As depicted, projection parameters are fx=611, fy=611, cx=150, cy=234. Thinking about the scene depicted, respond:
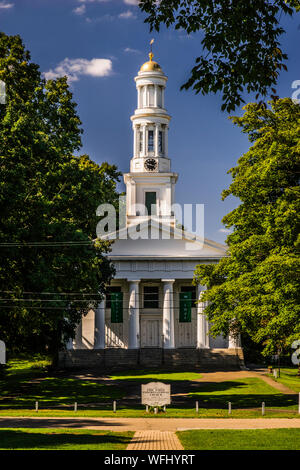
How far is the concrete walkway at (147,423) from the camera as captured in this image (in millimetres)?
20875

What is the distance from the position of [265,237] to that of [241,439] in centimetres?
964

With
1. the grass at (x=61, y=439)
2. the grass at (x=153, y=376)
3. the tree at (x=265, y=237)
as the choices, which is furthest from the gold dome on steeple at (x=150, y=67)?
the grass at (x=61, y=439)

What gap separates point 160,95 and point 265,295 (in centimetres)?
4052

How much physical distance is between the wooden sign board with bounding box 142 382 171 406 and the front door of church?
26168mm

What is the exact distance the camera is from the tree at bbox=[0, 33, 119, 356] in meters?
26.2

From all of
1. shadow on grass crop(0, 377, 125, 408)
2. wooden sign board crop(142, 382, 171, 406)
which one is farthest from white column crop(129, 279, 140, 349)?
wooden sign board crop(142, 382, 171, 406)

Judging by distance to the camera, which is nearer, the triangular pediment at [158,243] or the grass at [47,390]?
the grass at [47,390]

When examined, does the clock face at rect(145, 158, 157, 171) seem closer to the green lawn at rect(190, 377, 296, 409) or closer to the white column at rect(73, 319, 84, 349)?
the white column at rect(73, 319, 84, 349)

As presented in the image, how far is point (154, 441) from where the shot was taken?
56.6 ft

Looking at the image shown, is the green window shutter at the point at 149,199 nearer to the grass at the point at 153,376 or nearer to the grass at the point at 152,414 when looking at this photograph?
the grass at the point at 153,376

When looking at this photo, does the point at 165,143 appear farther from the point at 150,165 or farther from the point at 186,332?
the point at 186,332

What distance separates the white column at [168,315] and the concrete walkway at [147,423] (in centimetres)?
2580
